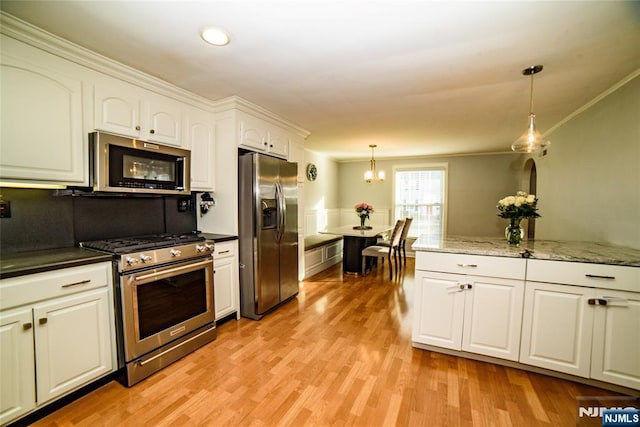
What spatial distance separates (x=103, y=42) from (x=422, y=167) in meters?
5.82

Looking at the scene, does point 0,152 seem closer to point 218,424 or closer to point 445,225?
point 218,424

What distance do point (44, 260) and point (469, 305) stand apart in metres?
2.95

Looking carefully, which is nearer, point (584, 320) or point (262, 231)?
point (584, 320)

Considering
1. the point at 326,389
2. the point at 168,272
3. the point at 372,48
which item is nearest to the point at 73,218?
the point at 168,272

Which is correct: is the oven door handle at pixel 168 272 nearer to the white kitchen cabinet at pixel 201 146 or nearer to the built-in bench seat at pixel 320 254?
the white kitchen cabinet at pixel 201 146

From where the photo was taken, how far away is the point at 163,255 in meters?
2.01

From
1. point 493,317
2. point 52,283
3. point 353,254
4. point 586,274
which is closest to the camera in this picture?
point 52,283

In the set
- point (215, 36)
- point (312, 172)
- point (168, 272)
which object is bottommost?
point (168, 272)

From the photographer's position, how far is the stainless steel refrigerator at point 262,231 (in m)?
2.79

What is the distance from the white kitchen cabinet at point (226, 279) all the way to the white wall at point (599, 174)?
3.51 meters

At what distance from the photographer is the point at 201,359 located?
2166 mm

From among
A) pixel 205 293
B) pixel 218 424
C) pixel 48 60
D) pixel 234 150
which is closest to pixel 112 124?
pixel 48 60

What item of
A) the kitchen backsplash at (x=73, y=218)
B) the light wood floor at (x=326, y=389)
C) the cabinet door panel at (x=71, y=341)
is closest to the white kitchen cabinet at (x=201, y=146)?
the kitchen backsplash at (x=73, y=218)

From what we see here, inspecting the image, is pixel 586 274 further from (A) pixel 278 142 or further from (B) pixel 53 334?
(B) pixel 53 334
